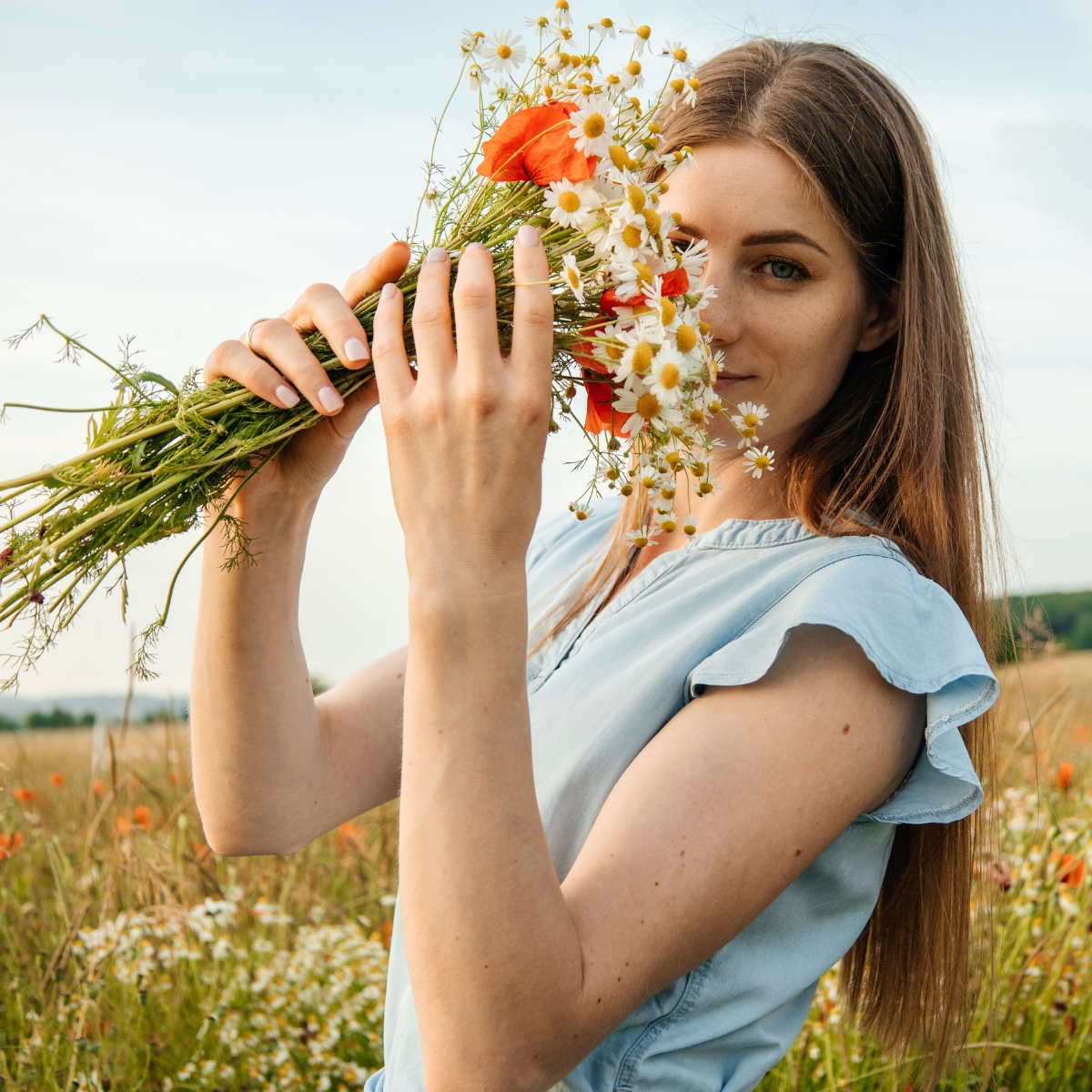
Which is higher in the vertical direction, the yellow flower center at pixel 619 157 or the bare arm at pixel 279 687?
the yellow flower center at pixel 619 157

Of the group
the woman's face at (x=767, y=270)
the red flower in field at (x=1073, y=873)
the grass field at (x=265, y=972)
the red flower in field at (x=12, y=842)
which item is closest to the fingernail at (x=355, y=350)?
the woman's face at (x=767, y=270)

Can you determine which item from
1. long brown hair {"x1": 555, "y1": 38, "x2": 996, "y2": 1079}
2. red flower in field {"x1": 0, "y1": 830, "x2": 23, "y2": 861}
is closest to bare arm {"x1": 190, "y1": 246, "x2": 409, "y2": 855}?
long brown hair {"x1": 555, "y1": 38, "x2": 996, "y2": 1079}

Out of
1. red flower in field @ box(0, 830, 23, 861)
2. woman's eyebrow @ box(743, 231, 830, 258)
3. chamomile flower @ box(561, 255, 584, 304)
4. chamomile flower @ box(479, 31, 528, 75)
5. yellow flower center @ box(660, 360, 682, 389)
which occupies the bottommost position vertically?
red flower in field @ box(0, 830, 23, 861)

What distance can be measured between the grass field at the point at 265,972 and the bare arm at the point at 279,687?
3.12 feet

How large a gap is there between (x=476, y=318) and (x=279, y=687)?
36.1 inches

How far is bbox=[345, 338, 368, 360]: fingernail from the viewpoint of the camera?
134 cm

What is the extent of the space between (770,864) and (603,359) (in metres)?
0.68

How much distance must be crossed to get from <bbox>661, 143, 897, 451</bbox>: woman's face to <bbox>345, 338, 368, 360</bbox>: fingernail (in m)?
0.57

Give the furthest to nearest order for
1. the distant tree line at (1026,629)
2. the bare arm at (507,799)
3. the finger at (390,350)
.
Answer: the distant tree line at (1026,629) < the finger at (390,350) < the bare arm at (507,799)

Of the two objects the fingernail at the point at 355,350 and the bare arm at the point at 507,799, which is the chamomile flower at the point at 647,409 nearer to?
the bare arm at the point at 507,799

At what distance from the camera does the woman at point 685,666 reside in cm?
117

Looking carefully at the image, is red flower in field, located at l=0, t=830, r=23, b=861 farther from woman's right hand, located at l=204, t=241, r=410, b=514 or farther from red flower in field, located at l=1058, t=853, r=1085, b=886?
red flower in field, located at l=1058, t=853, r=1085, b=886

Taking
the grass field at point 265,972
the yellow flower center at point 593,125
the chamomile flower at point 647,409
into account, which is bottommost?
the grass field at point 265,972

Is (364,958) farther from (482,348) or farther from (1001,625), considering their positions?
(482,348)
